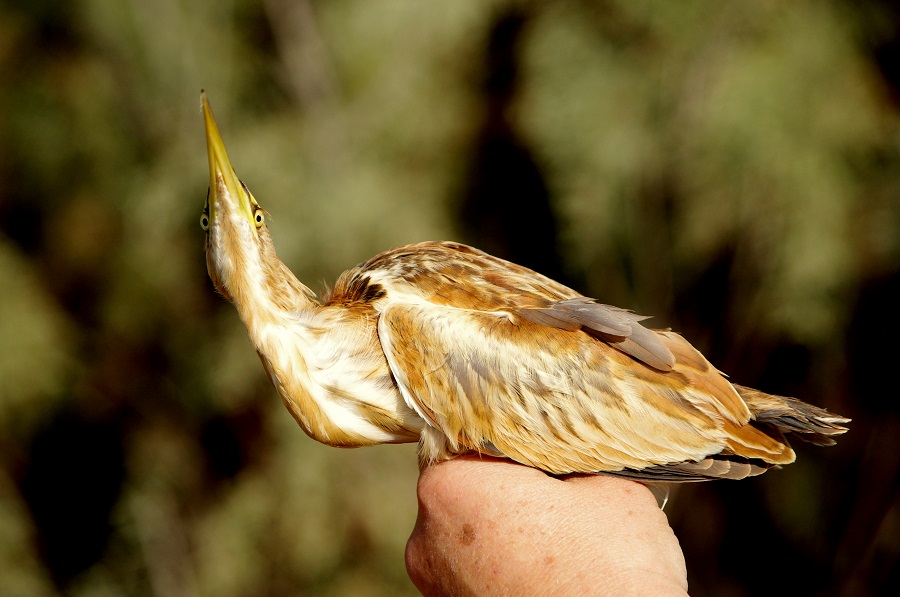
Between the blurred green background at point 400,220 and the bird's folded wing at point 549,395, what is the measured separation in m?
2.83

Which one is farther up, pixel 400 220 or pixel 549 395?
pixel 549 395

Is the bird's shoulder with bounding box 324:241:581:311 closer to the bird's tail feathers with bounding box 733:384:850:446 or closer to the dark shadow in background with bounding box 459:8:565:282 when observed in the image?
the bird's tail feathers with bounding box 733:384:850:446

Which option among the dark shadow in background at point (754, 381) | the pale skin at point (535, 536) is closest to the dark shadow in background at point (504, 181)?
the dark shadow in background at point (754, 381)

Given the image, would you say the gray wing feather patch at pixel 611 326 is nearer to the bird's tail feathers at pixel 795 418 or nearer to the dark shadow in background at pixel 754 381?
the bird's tail feathers at pixel 795 418

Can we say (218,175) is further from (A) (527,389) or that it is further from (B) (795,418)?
(B) (795,418)

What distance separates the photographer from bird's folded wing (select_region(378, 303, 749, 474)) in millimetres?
2080

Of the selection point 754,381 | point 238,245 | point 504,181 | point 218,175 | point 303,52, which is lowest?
point 754,381

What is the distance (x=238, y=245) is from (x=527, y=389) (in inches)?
36.7

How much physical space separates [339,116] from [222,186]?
3.03 metres

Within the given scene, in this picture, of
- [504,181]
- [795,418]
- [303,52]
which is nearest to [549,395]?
[795,418]

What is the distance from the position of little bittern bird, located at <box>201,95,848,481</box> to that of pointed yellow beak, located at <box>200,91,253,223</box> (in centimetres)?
2

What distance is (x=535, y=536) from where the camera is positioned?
71.1 inches

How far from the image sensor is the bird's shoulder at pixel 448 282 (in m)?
2.23

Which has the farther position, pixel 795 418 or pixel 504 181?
pixel 504 181
